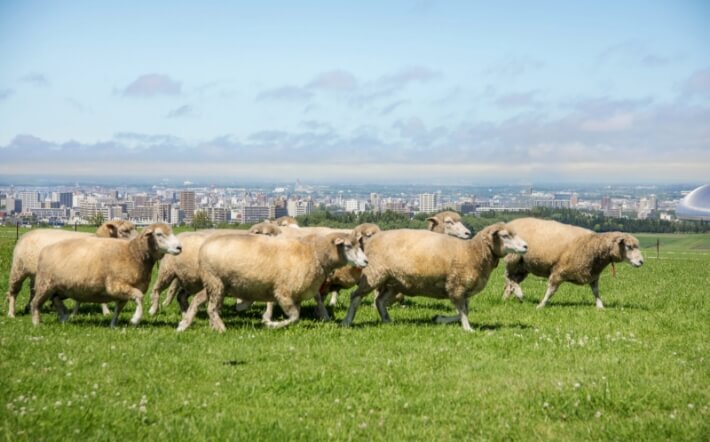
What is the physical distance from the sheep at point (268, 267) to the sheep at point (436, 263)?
0.66m

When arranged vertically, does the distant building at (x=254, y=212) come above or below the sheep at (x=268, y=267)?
below

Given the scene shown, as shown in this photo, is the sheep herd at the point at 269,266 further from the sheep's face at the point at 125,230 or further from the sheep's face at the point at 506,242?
the sheep's face at the point at 125,230

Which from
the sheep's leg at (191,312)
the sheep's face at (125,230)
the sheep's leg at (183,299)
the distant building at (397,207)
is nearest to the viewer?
the sheep's leg at (191,312)

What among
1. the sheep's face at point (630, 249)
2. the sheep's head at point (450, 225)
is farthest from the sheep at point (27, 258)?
the sheep's face at point (630, 249)

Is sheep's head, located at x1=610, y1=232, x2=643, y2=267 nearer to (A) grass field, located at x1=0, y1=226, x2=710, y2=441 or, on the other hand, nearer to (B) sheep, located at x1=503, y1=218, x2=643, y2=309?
(B) sheep, located at x1=503, y1=218, x2=643, y2=309

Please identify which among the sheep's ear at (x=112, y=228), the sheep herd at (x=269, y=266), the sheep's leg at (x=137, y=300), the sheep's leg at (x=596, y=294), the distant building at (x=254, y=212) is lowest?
the distant building at (x=254, y=212)

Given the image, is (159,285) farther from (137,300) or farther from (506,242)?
(506,242)

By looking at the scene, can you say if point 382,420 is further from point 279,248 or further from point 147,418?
point 279,248

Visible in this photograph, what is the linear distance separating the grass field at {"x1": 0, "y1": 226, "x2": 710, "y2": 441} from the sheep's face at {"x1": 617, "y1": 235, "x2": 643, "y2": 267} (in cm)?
330

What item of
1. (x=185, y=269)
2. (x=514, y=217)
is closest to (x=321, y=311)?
(x=185, y=269)

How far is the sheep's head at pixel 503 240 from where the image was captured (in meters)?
14.5

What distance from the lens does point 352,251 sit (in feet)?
46.4

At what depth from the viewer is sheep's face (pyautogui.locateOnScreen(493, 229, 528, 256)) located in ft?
47.4

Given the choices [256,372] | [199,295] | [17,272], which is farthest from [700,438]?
[17,272]
